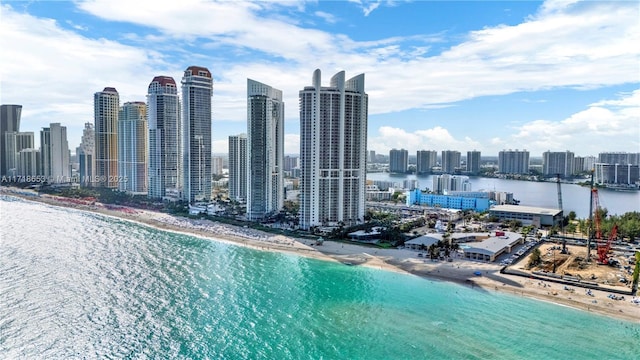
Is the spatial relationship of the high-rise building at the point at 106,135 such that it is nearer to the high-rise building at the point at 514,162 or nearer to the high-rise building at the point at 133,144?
the high-rise building at the point at 133,144

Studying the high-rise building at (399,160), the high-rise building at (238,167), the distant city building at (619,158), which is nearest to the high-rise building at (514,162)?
the distant city building at (619,158)

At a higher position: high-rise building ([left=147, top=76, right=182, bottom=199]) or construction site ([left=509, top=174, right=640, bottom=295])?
high-rise building ([left=147, top=76, right=182, bottom=199])

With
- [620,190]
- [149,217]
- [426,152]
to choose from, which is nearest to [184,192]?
[149,217]

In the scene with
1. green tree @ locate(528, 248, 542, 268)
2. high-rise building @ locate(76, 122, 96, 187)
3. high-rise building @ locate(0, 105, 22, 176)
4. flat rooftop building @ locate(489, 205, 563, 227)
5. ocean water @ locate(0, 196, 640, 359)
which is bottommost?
ocean water @ locate(0, 196, 640, 359)

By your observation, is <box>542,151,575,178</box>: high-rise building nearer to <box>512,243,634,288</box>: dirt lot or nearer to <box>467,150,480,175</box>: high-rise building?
<box>467,150,480,175</box>: high-rise building

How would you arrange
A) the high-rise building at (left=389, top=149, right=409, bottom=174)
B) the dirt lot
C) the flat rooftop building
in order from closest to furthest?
the dirt lot → the flat rooftop building → the high-rise building at (left=389, top=149, right=409, bottom=174)

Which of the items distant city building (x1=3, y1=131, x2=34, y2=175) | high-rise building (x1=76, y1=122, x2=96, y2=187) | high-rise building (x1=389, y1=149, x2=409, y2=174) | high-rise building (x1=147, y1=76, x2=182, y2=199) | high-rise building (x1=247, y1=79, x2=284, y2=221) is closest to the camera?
high-rise building (x1=247, y1=79, x2=284, y2=221)

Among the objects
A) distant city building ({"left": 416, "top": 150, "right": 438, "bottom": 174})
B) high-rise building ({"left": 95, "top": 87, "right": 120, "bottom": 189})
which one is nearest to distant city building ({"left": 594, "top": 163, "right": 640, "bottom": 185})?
distant city building ({"left": 416, "top": 150, "right": 438, "bottom": 174})

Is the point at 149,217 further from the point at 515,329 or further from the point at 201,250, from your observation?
the point at 515,329
